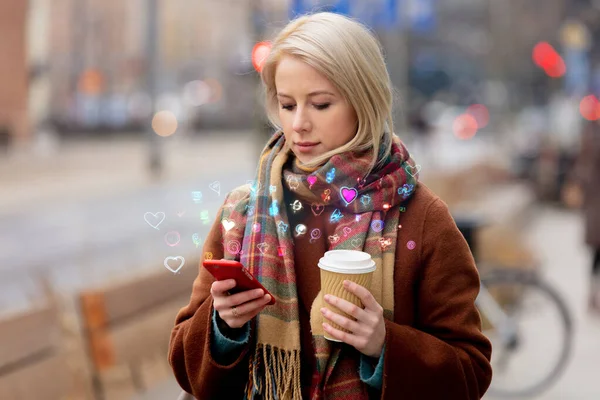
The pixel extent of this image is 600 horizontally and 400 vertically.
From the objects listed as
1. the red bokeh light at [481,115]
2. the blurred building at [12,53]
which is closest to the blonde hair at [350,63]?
the blurred building at [12,53]

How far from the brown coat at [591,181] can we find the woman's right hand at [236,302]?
6.24 m

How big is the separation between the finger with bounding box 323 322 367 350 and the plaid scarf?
0.08 meters

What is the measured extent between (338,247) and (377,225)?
3.8 inches

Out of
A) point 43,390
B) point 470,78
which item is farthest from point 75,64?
point 43,390

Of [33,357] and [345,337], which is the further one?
[33,357]

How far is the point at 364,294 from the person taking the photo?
61.4 inches

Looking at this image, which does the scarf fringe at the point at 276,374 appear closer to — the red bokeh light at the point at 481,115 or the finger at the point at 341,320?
the finger at the point at 341,320

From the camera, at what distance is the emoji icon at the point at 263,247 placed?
1.74 metres

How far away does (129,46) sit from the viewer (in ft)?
Result: 132

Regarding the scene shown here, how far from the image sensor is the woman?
169 cm

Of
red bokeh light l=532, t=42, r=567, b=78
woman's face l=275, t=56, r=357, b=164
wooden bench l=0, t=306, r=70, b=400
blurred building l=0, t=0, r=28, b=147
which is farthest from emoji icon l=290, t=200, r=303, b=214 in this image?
red bokeh light l=532, t=42, r=567, b=78

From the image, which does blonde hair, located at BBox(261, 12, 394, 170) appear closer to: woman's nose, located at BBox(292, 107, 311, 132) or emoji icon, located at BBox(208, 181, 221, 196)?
woman's nose, located at BBox(292, 107, 311, 132)

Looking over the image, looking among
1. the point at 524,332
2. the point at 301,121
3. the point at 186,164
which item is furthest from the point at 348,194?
the point at 186,164

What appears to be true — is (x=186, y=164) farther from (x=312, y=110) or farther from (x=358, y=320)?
(x=358, y=320)
